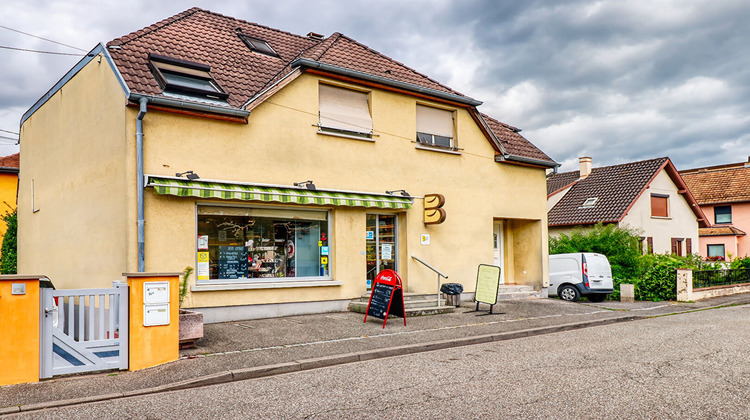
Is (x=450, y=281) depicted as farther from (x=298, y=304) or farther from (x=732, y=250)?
(x=732, y=250)

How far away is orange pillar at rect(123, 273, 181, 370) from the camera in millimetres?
7941

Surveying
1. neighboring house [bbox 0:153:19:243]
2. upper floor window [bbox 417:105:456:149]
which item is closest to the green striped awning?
upper floor window [bbox 417:105:456:149]

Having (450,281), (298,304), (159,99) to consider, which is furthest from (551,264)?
(159,99)

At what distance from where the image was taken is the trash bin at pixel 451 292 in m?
14.2

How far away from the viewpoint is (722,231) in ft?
117

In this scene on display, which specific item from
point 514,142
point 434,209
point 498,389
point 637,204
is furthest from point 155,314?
point 637,204

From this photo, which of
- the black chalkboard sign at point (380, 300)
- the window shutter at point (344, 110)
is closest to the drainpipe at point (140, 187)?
the window shutter at point (344, 110)

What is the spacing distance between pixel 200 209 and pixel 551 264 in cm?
1149

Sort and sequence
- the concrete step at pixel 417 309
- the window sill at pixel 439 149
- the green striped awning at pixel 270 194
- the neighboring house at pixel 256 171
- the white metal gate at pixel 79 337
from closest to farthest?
the white metal gate at pixel 79 337, the green striped awning at pixel 270 194, the neighboring house at pixel 256 171, the concrete step at pixel 417 309, the window sill at pixel 439 149

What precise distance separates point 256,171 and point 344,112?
2.91 m

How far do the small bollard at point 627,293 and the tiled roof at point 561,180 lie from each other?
593 inches

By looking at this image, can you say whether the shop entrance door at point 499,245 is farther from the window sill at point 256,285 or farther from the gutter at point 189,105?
the gutter at point 189,105

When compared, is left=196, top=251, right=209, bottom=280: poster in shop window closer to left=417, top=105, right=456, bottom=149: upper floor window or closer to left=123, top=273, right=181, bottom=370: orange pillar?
left=123, top=273, right=181, bottom=370: orange pillar

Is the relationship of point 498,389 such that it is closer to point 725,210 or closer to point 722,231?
point 722,231
